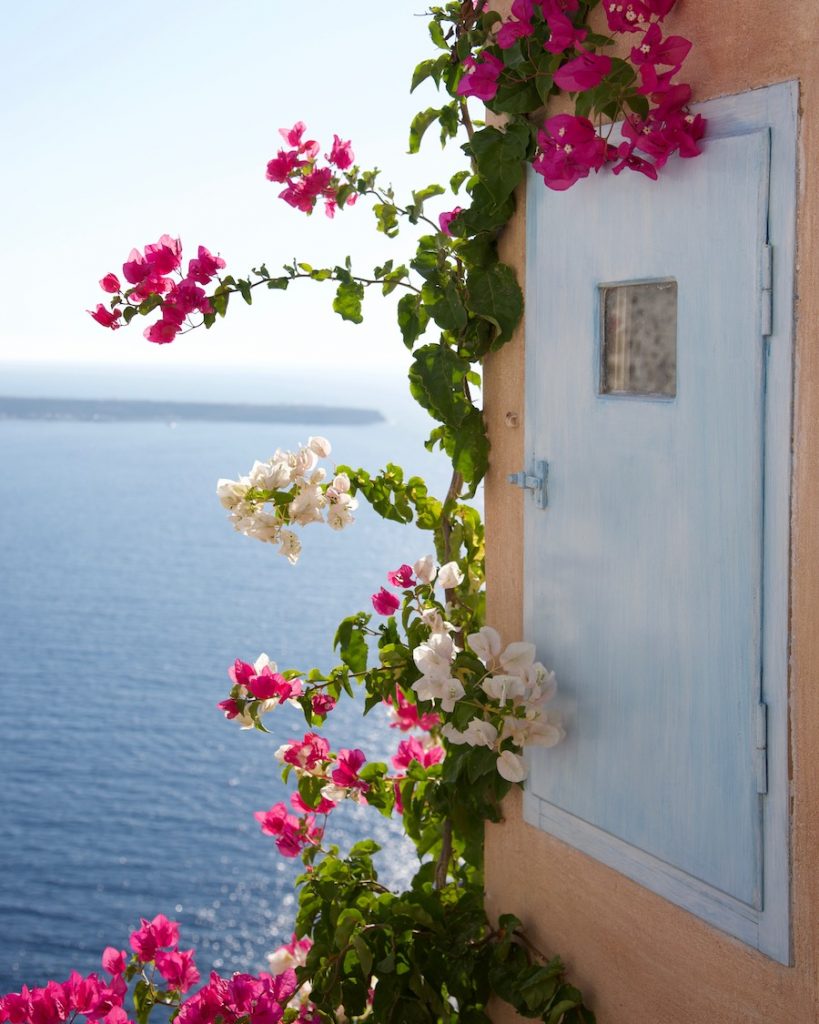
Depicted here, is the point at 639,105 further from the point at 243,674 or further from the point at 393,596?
the point at 243,674

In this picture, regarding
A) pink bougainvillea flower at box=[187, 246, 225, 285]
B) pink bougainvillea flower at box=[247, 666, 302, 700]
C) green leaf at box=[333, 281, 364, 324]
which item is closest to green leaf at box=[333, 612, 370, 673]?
pink bougainvillea flower at box=[247, 666, 302, 700]

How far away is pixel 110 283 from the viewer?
210cm

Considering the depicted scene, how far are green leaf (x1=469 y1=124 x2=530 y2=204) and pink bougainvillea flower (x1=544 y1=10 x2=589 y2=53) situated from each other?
0.66 ft

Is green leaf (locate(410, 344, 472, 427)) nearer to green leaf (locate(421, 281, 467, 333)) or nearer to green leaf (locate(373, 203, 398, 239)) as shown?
green leaf (locate(421, 281, 467, 333))

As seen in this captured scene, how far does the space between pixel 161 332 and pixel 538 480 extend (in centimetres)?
70

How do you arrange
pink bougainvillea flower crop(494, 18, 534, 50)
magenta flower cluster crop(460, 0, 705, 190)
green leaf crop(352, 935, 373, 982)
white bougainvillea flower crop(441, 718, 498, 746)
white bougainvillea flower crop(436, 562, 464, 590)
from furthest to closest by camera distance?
1. white bougainvillea flower crop(436, 562, 464, 590)
2. green leaf crop(352, 935, 373, 982)
3. white bougainvillea flower crop(441, 718, 498, 746)
4. pink bougainvillea flower crop(494, 18, 534, 50)
5. magenta flower cluster crop(460, 0, 705, 190)

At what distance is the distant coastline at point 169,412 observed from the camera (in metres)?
57.3

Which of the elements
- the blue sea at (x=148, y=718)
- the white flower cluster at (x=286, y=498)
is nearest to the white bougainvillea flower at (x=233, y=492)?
the white flower cluster at (x=286, y=498)

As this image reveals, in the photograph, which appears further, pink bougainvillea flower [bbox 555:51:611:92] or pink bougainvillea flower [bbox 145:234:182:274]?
pink bougainvillea flower [bbox 145:234:182:274]

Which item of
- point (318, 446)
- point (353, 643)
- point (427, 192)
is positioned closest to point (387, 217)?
point (427, 192)

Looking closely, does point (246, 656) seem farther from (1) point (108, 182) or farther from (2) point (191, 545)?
(1) point (108, 182)

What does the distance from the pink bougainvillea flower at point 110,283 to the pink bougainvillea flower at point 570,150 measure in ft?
2.65

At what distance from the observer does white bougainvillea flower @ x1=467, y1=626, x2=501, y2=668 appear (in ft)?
6.17

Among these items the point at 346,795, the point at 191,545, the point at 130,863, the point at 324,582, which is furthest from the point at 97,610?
the point at 346,795
